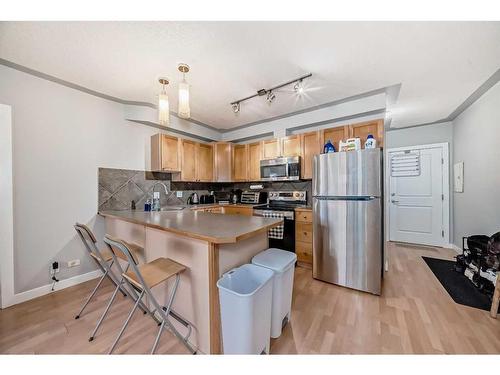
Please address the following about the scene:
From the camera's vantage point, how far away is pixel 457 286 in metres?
2.26

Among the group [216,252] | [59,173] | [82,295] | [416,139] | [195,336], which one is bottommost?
[82,295]

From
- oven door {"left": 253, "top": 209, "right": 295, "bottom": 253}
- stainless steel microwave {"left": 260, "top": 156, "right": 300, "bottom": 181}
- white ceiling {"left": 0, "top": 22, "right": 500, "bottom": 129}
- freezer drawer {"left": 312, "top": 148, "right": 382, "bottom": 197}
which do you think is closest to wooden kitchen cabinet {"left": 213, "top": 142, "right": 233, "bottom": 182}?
stainless steel microwave {"left": 260, "top": 156, "right": 300, "bottom": 181}

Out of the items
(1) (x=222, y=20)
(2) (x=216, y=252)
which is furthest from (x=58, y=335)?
(1) (x=222, y=20)

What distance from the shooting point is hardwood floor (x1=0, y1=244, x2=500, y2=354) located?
141cm

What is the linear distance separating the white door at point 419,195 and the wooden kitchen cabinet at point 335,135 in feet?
6.59

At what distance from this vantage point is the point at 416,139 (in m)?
3.86

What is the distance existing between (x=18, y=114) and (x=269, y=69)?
273 cm

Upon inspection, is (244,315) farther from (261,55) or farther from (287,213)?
(261,55)

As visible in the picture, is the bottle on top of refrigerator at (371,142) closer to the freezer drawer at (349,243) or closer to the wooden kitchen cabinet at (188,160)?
the freezer drawer at (349,243)

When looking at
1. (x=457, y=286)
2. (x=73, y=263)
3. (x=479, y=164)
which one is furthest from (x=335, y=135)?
(x=73, y=263)

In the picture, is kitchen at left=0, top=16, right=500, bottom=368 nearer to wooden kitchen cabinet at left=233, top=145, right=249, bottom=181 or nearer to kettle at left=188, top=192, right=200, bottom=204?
kettle at left=188, top=192, right=200, bottom=204

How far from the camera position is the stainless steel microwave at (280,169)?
127 inches
